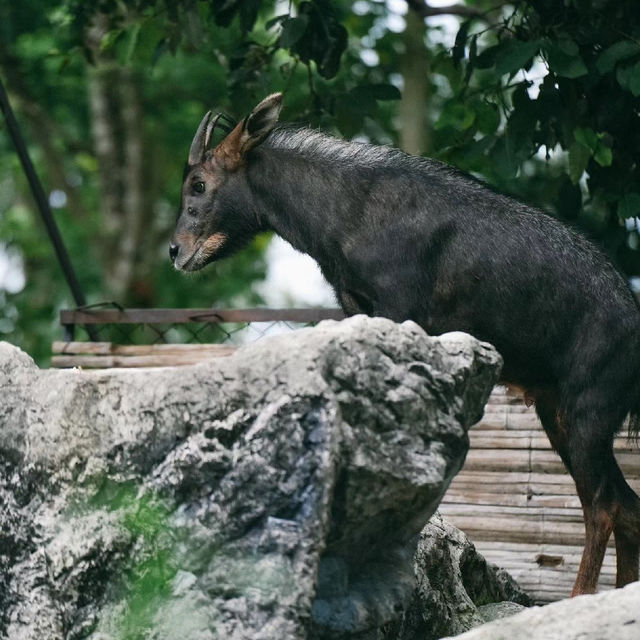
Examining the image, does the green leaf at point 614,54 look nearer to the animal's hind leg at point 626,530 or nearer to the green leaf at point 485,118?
the green leaf at point 485,118

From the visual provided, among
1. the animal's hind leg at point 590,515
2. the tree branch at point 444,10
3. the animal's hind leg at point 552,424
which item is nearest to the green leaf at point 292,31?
the tree branch at point 444,10

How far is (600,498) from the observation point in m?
5.71

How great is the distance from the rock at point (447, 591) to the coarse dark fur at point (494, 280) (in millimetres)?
540

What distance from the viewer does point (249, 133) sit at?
21.2ft

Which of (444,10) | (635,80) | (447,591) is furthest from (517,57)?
(447,591)

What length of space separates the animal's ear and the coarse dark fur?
0.01 m

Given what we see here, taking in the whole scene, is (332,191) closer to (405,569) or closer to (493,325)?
(493,325)

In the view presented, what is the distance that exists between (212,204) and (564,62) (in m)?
2.05

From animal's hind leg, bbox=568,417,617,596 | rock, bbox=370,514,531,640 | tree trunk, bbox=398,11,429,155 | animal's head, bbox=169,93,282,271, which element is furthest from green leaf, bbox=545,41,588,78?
tree trunk, bbox=398,11,429,155

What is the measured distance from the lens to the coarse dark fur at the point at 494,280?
5699 millimetres

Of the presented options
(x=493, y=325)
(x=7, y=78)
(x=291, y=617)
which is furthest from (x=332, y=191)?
(x=7, y=78)

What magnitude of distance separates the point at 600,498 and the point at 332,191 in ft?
6.50

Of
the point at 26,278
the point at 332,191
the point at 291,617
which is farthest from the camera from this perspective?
the point at 26,278

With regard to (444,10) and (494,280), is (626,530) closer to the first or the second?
(494,280)
